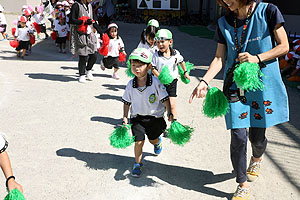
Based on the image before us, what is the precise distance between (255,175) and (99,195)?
5.70 feet

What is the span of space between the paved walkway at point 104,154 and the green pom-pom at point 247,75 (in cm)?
130

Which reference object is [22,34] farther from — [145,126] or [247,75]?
[247,75]

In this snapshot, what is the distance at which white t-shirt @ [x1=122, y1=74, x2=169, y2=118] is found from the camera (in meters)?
3.97

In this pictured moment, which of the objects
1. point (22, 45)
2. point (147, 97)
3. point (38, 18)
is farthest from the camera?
point (38, 18)

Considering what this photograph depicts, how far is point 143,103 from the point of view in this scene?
400 centimetres

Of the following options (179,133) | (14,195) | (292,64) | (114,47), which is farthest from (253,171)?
(292,64)

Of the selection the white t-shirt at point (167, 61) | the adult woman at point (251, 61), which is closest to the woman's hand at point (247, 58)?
the adult woman at point (251, 61)

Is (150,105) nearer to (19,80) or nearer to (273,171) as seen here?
(273,171)

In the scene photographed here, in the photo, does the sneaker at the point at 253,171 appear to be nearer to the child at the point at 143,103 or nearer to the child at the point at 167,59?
the child at the point at 143,103

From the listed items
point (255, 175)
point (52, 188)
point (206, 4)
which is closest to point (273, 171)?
point (255, 175)

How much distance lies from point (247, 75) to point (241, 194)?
4.18 ft

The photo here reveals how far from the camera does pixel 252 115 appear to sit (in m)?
3.42

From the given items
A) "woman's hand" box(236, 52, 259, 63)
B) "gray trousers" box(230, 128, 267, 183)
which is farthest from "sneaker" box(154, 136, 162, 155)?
"woman's hand" box(236, 52, 259, 63)

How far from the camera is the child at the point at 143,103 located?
12.9 ft
